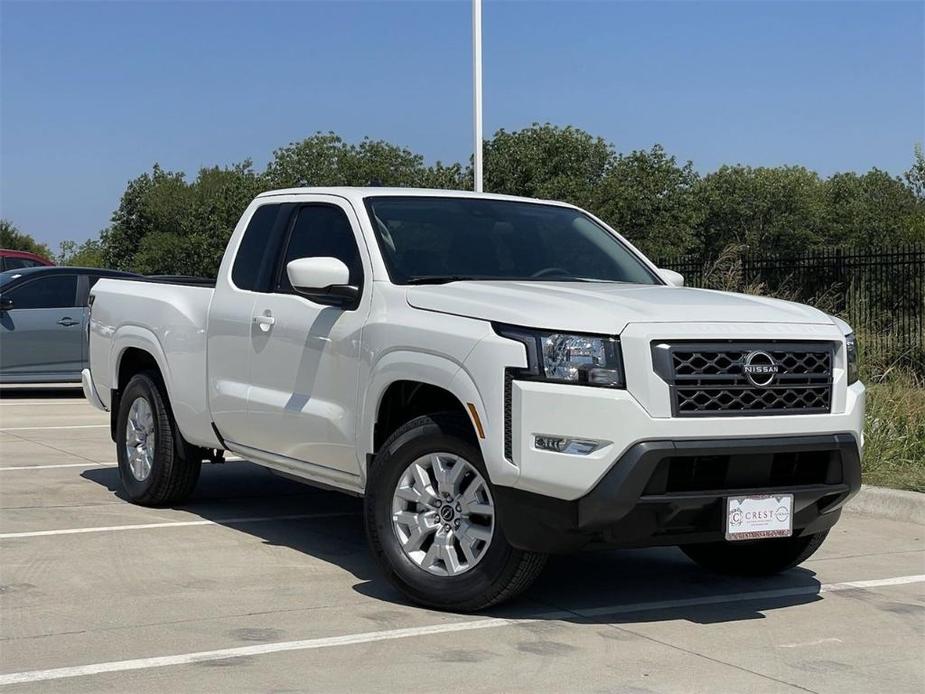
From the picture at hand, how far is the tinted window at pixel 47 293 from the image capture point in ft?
55.4

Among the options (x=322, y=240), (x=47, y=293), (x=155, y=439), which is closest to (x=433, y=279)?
(x=322, y=240)

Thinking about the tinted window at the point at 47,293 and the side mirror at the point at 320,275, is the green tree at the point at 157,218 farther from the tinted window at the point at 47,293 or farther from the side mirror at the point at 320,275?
the side mirror at the point at 320,275

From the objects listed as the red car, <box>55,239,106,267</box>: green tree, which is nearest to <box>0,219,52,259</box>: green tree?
<box>55,239,106,267</box>: green tree

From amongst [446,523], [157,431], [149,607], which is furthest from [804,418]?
[157,431]

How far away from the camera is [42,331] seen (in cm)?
1689

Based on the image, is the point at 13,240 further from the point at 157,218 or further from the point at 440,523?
the point at 440,523

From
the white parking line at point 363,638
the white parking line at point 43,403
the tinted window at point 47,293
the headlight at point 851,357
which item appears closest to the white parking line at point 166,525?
the white parking line at point 363,638

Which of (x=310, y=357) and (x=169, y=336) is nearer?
(x=310, y=357)

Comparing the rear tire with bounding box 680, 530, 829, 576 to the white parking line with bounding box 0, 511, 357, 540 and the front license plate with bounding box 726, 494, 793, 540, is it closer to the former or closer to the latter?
the front license plate with bounding box 726, 494, 793, 540

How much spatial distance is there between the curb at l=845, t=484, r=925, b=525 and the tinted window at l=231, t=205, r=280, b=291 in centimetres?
413

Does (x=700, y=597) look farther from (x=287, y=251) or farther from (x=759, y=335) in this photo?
(x=287, y=251)

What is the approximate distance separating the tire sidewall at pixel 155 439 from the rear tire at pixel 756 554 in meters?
3.42

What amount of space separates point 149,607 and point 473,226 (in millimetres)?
2632

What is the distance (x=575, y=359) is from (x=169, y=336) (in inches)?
142
